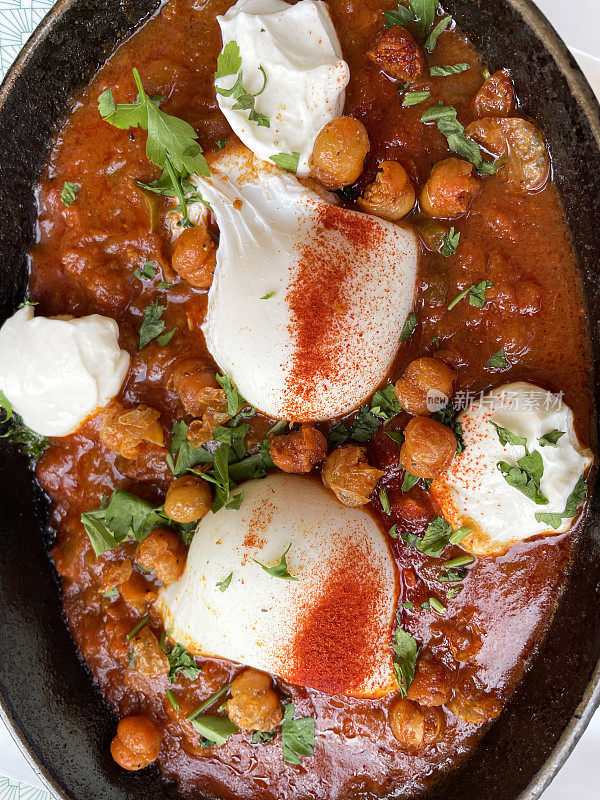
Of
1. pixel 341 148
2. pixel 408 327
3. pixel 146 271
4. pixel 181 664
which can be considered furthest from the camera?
pixel 181 664

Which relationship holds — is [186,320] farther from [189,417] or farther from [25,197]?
[25,197]

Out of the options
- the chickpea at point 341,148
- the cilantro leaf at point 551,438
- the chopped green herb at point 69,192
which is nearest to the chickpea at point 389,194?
the chickpea at point 341,148

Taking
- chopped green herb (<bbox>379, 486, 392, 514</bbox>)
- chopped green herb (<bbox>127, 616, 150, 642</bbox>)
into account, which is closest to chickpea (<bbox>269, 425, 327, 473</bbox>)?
chopped green herb (<bbox>379, 486, 392, 514</bbox>)

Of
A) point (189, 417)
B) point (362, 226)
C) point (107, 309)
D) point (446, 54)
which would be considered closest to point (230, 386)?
point (189, 417)

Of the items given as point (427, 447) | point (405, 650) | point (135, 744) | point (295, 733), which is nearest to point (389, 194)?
point (427, 447)

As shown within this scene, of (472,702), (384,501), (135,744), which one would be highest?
(384,501)

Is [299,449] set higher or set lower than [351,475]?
higher

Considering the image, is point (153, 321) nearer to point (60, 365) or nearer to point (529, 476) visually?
point (60, 365)

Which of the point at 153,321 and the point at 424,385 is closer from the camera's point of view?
the point at 424,385
